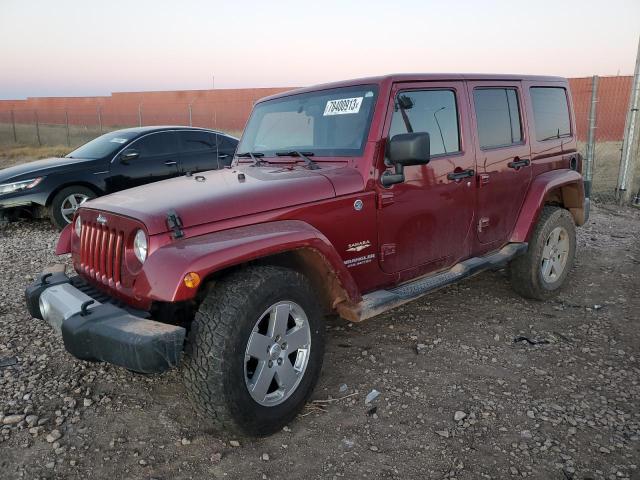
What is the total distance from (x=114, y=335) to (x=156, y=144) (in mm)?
6001

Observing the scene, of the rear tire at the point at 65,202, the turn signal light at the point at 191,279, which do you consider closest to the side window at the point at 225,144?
the rear tire at the point at 65,202

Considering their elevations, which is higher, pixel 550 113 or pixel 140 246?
pixel 550 113

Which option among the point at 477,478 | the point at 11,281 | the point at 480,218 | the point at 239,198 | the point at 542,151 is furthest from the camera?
the point at 11,281

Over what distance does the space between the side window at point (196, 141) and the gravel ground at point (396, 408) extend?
4.07 meters

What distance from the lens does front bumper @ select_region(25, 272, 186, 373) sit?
7.46 feet

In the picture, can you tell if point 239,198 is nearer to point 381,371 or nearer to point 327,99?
point 327,99

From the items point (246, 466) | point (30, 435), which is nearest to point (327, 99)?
point (246, 466)

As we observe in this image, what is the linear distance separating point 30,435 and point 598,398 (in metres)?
3.40

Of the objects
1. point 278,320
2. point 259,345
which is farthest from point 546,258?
point 259,345

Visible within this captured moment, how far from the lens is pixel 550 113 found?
191 inches

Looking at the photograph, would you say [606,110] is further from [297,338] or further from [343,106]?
[297,338]

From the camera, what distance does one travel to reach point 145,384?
11.0ft

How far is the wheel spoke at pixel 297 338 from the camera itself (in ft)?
9.11

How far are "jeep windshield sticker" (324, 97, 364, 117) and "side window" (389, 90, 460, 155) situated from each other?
27 cm
